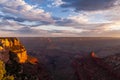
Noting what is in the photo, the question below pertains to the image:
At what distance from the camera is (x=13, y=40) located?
154375 millimetres

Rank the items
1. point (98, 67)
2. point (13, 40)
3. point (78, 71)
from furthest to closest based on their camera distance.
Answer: point (78, 71)
point (98, 67)
point (13, 40)

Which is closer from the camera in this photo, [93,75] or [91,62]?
→ [93,75]

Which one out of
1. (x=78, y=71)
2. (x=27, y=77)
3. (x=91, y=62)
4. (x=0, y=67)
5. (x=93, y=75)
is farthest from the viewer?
(x=91, y=62)

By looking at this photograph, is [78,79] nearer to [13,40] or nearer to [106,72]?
[106,72]

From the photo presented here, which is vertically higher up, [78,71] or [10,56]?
[10,56]

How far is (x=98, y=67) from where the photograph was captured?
546 feet

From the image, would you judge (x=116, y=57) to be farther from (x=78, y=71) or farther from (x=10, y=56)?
(x=10, y=56)

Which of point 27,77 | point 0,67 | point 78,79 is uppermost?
point 0,67

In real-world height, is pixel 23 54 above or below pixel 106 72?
above

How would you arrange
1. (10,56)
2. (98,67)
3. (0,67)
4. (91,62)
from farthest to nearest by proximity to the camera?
(91,62) → (98,67) → (10,56) → (0,67)

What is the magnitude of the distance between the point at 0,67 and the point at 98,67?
118392mm

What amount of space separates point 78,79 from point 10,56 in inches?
1901

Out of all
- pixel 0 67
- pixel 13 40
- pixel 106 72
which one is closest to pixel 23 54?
pixel 13 40

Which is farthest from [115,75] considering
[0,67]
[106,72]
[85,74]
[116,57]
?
[0,67]
